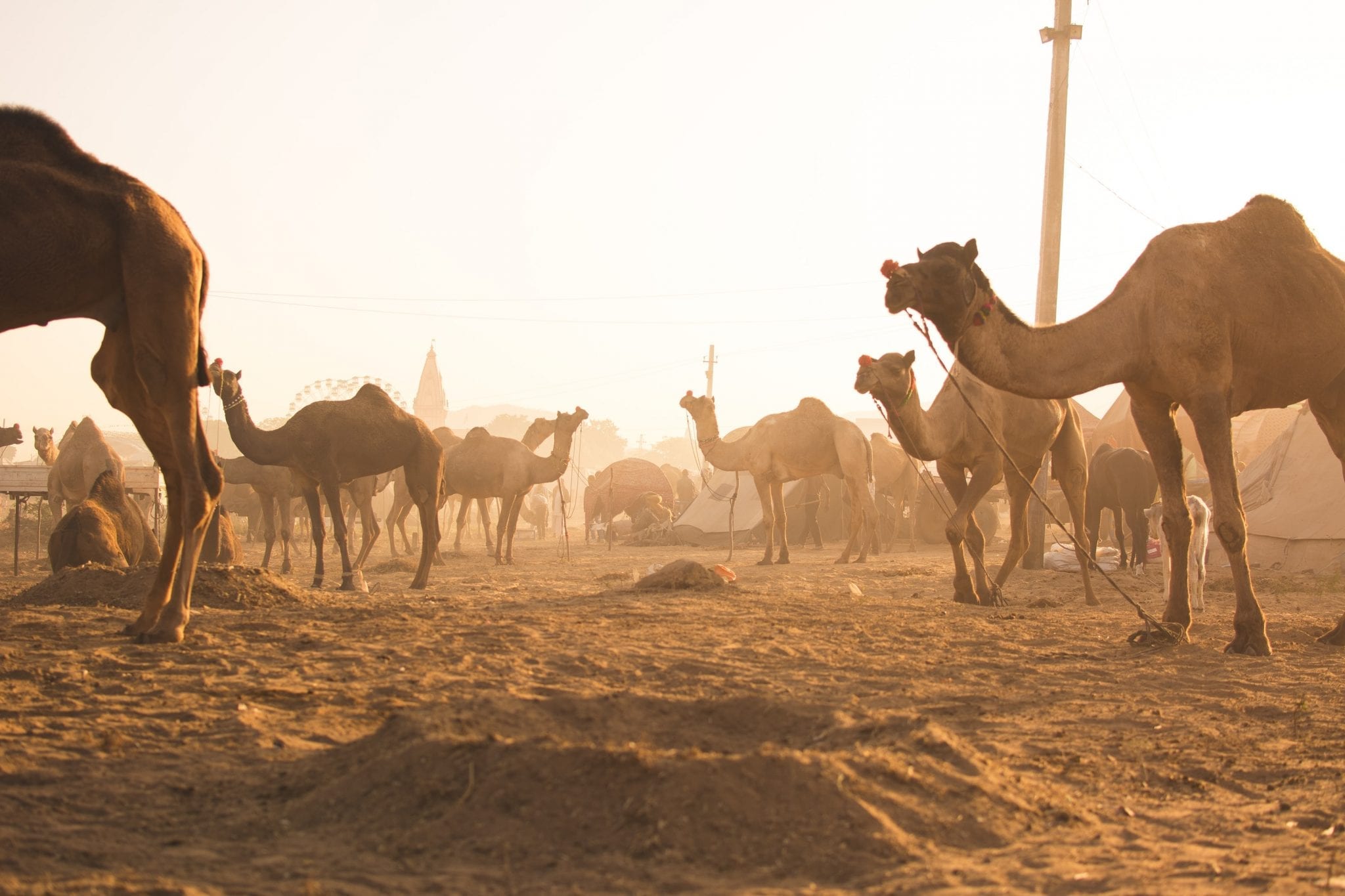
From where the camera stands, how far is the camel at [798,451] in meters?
20.5

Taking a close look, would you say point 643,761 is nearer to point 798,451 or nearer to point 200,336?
point 200,336

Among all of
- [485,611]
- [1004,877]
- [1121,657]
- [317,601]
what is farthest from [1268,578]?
[1004,877]

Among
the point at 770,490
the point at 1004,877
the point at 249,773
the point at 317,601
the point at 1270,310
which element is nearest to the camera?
the point at 1004,877

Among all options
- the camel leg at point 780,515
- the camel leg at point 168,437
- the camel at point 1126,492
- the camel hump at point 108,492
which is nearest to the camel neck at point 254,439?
Result: the camel hump at point 108,492

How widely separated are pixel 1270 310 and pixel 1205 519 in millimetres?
3900

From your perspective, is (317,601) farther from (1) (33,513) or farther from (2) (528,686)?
(1) (33,513)

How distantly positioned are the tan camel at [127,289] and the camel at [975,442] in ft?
20.4

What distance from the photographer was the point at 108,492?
11.9 m

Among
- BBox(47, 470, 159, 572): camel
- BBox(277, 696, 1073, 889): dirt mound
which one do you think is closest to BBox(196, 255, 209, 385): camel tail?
BBox(277, 696, 1073, 889): dirt mound

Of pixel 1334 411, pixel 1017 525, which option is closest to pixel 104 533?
pixel 1017 525

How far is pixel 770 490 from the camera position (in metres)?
21.3

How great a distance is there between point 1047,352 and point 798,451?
1289cm

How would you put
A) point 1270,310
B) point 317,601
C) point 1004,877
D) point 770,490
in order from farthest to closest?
point 770,490, point 317,601, point 1270,310, point 1004,877

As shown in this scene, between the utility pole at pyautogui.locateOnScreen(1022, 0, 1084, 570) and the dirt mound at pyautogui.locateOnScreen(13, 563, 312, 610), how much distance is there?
11.4 m
